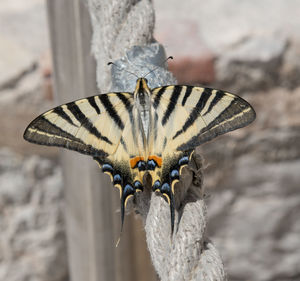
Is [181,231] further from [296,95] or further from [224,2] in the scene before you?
[224,2]

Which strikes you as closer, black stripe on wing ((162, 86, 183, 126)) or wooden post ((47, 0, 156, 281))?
black stripe on wing ((162, 86, 183, 126))

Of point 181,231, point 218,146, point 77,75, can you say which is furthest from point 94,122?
point 218,146

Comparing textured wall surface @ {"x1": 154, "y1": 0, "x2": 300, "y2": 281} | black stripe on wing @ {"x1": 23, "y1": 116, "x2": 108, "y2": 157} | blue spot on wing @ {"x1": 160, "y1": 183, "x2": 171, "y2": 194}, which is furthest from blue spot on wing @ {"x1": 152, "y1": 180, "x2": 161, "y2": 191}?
textured wall surface @ {"x1": 154, "y1": 0, "x2": 300, "y2": 281}

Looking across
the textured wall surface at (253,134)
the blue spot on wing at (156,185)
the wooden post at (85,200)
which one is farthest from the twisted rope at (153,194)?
the textured wall surface at (253,134)

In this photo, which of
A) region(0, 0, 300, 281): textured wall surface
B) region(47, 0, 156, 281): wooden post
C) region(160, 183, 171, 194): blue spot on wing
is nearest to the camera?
region(160, 183, 171, 194): blue spot on wing

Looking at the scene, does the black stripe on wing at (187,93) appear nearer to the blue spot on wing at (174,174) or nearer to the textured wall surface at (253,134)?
the blue spot on wing at (174,174)

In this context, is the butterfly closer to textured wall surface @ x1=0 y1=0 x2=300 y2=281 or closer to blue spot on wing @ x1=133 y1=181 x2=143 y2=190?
blue spot on wing @ x1=133 y1=181 x2=143 y2=190

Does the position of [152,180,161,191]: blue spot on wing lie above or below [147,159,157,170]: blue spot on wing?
below
